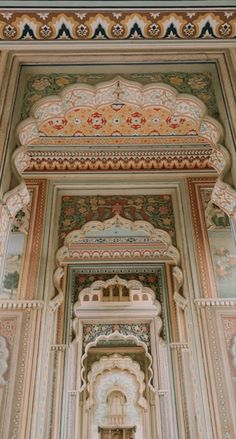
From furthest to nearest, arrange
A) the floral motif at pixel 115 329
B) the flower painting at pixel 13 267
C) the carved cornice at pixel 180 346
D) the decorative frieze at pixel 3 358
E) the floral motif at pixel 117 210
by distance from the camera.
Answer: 1. the floral motif at pixel 115 329
2. the carved cornice at pixel 180 346
3. the floral motif at pixel 117 210
4. the flower painting at pixel 13 267
5. the decorative frieze at pixel 3 358

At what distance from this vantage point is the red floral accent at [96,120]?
4.70m

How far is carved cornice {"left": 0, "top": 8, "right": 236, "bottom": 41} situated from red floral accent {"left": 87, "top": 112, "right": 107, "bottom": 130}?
1358 millimetres

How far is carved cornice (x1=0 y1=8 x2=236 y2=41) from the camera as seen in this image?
3.23 metres

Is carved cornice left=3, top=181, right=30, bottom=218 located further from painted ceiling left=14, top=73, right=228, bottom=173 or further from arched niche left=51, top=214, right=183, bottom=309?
arched niche left=51, top=214, right=183, bottom=309

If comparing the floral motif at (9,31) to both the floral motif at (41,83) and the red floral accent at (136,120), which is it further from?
the red floral accent at (136,120)

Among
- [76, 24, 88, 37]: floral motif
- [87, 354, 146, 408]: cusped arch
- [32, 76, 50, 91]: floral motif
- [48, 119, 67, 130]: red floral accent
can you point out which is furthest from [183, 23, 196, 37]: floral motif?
[87, 354, 146, 408]: cusped arch

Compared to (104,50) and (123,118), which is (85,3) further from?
(123,118)

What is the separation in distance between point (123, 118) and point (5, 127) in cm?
194

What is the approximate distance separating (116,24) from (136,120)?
59.8 inches

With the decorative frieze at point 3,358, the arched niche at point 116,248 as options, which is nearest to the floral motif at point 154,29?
the decorative frieze at point 3,358

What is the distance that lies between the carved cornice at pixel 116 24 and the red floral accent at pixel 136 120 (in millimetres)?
1351

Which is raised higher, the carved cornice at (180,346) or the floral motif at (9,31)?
the floral motif at (9,31)

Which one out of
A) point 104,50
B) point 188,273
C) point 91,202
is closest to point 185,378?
point 188,273

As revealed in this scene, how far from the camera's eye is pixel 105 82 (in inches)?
134
